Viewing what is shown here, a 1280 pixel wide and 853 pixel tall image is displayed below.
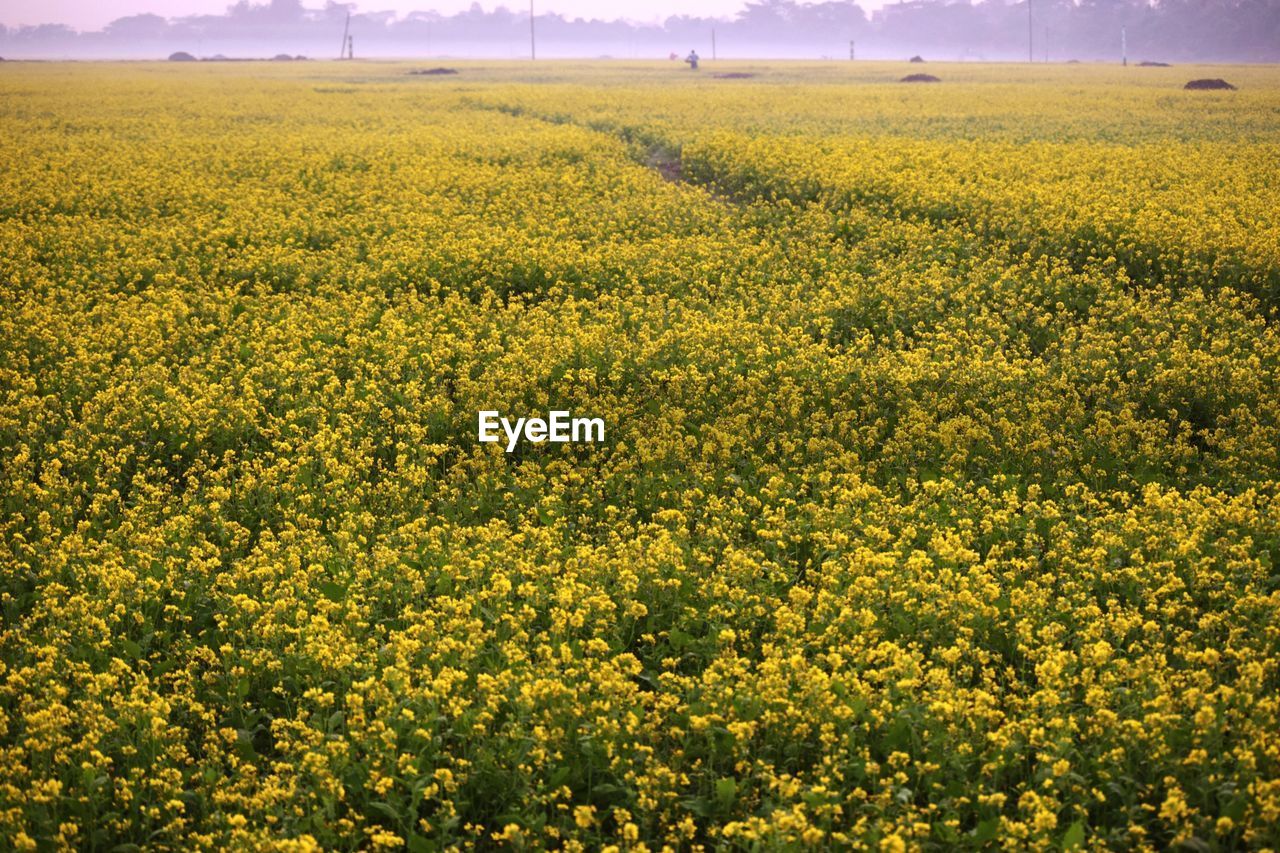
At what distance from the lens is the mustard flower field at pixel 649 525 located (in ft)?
17.3

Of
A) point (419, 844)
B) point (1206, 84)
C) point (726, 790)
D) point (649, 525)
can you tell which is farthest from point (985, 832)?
point (1206, 84)

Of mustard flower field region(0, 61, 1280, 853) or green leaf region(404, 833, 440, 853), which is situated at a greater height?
mustard flower field region(0, 61, 1280, 853)

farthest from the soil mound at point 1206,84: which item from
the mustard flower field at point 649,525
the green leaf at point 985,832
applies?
the green leaf at point 985,832

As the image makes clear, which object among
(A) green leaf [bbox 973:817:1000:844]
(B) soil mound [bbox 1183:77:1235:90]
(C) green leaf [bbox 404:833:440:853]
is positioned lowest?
(C) green leaf [bbox 404:833:440:853]

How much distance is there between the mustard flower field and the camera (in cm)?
526

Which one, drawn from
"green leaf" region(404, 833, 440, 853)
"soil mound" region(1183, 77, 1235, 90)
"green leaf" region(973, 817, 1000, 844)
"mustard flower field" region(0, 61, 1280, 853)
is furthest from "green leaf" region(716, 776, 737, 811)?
"soil mound" region(1183, 77, 1235, 90)

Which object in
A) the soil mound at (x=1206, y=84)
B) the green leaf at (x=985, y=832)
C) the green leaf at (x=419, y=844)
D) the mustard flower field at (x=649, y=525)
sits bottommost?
the green leaf at (x=419, y=844)

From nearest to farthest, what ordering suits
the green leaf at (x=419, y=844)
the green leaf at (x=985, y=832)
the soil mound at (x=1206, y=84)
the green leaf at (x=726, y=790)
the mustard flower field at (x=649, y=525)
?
1. the green leaf at (x=985, y=832)
2. the green leaf at (x=419, y=844)
3. the green leaf at (x=726, y=790)
4. the mustard flower field at (x=649, y=525)
5. the soil mound at (x=1206, y=84)

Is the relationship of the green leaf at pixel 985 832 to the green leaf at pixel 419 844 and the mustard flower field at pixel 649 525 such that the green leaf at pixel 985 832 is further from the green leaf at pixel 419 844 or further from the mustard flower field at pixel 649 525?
the green leaf at pixel 419 844

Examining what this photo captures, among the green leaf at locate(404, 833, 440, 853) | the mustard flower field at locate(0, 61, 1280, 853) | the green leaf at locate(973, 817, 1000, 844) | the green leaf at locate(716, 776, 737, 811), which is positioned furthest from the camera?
the mustard flower field at locate(0, 61, 1280, 853)

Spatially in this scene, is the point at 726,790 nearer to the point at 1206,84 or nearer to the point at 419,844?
the point at 419,844

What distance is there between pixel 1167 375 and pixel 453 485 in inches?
252

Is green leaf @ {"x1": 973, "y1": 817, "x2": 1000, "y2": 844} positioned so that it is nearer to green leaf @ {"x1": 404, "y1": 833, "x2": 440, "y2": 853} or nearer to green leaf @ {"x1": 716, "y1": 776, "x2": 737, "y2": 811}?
green leaf @ {"x1": 716, "y1": 776, "x2": 737, "y2": 811}

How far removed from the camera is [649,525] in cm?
777
